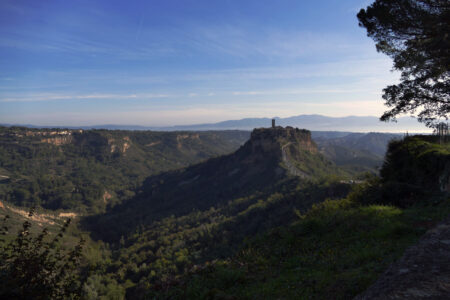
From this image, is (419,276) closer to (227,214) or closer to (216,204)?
(227,214)

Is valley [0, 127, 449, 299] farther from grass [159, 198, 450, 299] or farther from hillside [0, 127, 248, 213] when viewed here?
hillside [0, 127, 248, 213]

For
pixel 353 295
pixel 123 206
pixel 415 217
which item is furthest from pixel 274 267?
pixel 123 206

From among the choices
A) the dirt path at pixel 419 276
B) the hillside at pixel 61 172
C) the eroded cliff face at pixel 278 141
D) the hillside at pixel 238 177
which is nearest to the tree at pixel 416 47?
the dirt path at pixel 419 276

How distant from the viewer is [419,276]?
14.8 feet

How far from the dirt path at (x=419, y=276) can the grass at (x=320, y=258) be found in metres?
0.47

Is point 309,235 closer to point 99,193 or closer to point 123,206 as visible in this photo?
point 123,206

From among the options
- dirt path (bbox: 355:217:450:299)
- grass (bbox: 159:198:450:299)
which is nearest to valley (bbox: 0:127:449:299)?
grass (bbox: 159:198:450:299)

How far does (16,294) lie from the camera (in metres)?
4.60

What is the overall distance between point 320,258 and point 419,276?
3.46 metres

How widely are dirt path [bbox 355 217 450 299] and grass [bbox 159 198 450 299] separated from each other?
1.55 ft

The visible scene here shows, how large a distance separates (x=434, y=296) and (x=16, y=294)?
7078 mm

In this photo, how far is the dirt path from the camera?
12.9ft

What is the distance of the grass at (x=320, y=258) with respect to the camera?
580 cm

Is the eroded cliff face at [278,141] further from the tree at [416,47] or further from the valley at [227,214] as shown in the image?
the tree at [416,47]
